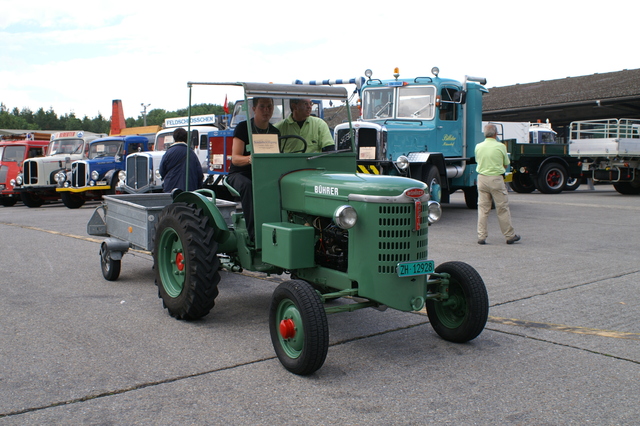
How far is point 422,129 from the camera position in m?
13.5

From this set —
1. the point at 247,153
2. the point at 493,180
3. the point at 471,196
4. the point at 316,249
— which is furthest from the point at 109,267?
the point at 471,196

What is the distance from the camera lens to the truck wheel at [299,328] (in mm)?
3898

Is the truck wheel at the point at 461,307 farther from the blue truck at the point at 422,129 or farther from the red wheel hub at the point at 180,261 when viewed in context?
the blue truck at the point at 422,129

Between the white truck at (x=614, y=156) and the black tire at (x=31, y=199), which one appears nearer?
the white truck at (x=614, y=156)

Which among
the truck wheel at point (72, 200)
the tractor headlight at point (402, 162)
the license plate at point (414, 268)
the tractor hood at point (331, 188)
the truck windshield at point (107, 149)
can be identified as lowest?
the truck wheel at point (72, 200)

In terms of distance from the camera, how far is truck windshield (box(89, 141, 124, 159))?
19.6 metres

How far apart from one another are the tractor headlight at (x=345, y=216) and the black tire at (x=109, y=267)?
3.96 m

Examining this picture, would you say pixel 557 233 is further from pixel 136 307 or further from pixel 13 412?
pixel 13 412

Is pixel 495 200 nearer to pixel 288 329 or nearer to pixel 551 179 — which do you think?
pixel 288 329

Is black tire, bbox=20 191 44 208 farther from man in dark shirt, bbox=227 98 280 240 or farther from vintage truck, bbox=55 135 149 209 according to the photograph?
man in dark shirt, bbox=227 98 280 240

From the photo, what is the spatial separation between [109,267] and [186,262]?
2.50m

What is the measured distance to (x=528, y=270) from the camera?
754cm

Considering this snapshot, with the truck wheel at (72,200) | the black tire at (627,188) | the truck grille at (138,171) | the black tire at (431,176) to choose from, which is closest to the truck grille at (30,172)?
the truck wheel at (72,200)

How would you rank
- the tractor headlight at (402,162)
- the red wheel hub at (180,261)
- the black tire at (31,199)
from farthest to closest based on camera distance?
the black tire at (31,199)
the tractor headlight at (402,162)
the red wheel hub at (180,261)
